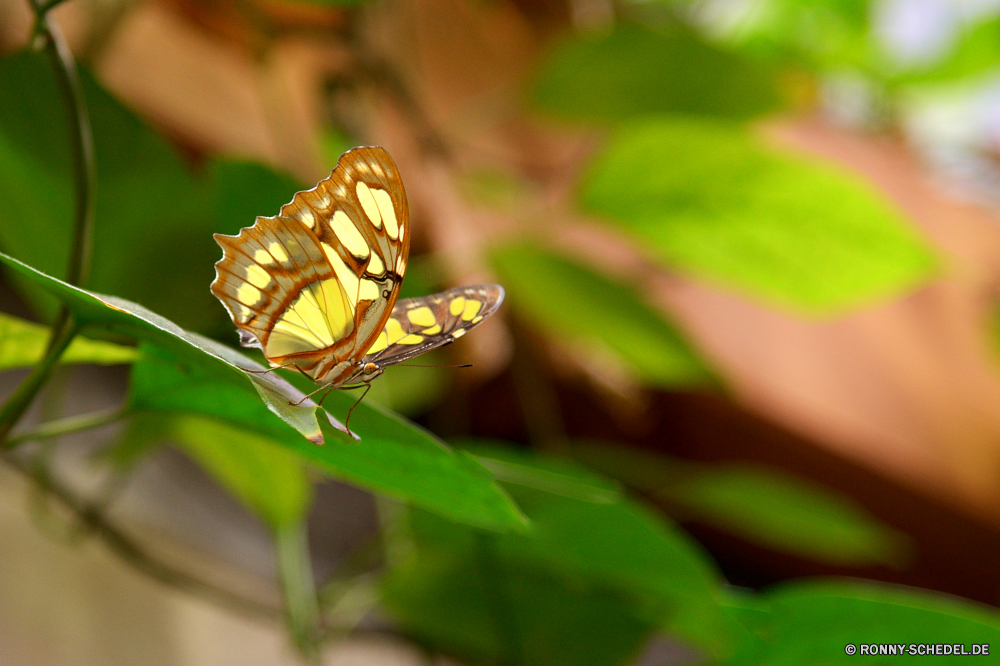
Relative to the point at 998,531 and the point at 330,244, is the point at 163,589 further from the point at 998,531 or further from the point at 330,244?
the point at 998,531

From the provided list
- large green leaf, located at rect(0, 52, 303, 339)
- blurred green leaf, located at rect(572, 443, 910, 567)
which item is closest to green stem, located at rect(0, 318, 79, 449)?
large green leaf, located at rect(0, 52, 303, 339)

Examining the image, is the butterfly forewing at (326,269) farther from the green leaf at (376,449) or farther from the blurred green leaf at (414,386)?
the blurred green leaf at (414,386)

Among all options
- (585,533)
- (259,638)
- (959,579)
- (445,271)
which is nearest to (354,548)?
(259,638)

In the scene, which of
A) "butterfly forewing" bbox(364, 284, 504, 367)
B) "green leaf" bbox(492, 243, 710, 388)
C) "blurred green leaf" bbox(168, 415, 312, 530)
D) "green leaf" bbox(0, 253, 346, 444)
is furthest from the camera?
"green leaf" bbox(492, 243, 710, 388)

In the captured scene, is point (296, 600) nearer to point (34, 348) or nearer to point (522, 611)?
point (522, 611)

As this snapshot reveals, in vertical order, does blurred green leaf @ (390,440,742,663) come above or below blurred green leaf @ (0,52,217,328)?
below

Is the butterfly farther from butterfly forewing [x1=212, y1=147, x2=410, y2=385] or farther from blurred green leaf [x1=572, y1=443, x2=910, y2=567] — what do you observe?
blurred green leaf [x1=572, y1=443, x2=910, y2=567]

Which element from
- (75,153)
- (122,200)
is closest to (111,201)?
(122,200)
